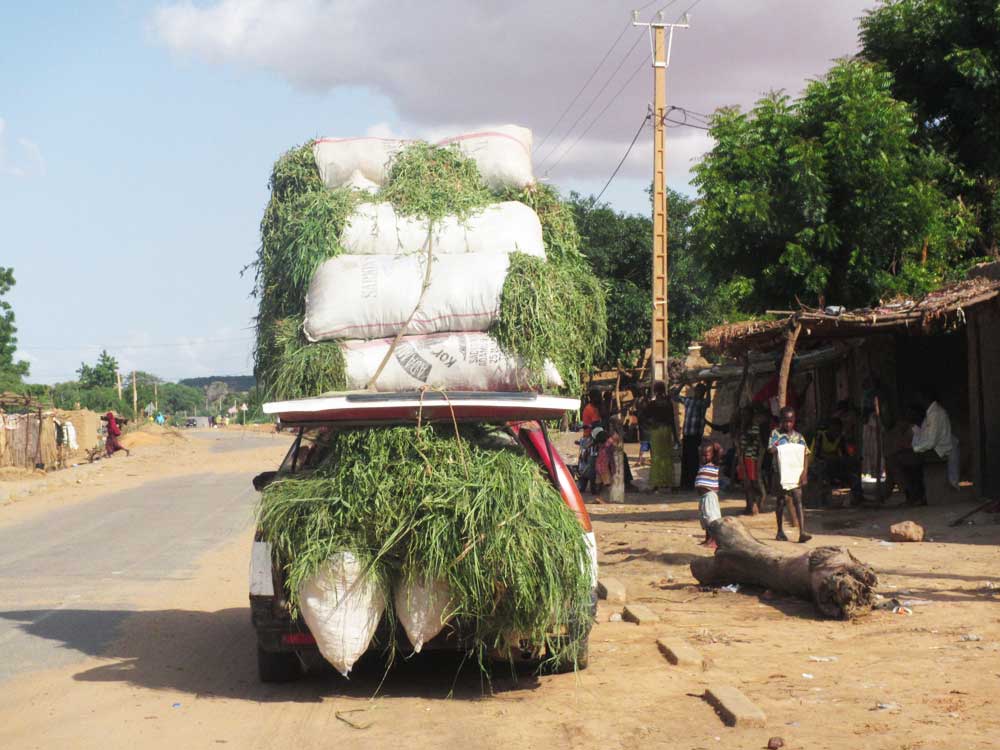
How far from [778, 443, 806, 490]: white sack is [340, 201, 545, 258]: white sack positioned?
16.6 feet

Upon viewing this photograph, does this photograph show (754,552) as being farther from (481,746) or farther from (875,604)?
(481,746)

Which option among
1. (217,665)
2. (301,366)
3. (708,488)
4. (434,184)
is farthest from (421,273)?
(708,488)

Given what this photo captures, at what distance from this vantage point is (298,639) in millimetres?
6168

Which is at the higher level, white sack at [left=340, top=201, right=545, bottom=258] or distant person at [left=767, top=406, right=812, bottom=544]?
white sack at [left=340, top=201, right=545, bottom=258]

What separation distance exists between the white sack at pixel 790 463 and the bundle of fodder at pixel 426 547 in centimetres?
652

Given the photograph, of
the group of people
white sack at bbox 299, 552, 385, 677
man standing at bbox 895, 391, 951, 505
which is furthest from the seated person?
white sack at bbox 299, 552, 385, 677

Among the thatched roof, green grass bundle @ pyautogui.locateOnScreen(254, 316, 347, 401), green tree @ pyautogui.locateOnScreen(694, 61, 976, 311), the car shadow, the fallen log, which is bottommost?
the car shadow

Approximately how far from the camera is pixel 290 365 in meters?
7.68

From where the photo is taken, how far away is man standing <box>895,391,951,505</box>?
1458 centimetres

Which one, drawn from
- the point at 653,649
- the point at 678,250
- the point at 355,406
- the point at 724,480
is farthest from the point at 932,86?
the point at 355,406

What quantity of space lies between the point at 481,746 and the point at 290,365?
3.32 m

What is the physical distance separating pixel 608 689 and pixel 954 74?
67.0 feet

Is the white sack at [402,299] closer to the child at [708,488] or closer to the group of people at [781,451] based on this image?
the child at [708,488]

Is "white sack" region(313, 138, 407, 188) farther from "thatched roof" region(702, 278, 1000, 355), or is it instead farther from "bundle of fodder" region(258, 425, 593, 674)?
"thatched roof" region(702, 278, 1000, 355)
